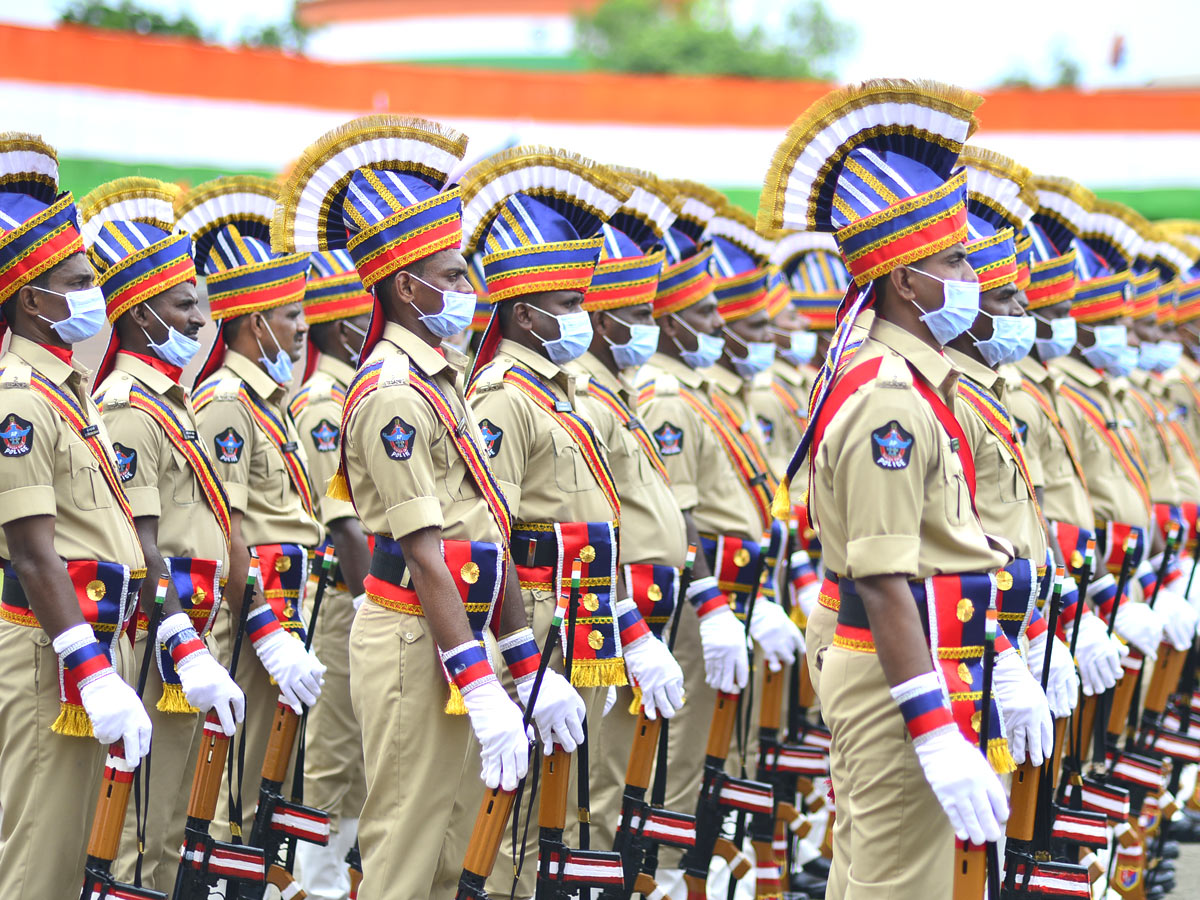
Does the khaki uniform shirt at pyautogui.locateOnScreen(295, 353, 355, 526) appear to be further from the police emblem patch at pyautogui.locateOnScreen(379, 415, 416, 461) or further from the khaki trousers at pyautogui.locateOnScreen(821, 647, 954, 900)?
the khaki trousers at pyautogui.locateOnScreen(821, 647, 954, 900)

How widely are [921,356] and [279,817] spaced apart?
319cm

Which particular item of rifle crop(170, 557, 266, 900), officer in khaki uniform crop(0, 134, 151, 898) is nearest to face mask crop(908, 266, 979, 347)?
officer in khaki uniform crop(0, 134, 151, 898)

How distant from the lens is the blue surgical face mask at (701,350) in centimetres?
708

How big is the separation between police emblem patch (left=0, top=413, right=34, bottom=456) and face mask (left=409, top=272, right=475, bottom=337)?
126cm

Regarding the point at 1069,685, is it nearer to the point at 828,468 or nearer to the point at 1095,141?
the point at 828,468

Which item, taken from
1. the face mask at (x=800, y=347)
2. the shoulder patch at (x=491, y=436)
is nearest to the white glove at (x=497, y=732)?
the shoulder patch at (x=491, y=436)

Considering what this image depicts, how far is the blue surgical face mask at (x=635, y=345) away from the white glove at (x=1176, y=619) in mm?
3217

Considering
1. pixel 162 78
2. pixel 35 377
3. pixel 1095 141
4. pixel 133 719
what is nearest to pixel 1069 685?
pixel 133 719

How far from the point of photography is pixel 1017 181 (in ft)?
20.0

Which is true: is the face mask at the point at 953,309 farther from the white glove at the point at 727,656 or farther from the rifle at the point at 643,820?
the white glove at the point at 727,656

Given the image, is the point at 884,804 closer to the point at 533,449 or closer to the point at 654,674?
the point at 654,674

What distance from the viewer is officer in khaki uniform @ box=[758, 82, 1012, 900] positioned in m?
3.57

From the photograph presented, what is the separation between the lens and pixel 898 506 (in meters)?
3.59

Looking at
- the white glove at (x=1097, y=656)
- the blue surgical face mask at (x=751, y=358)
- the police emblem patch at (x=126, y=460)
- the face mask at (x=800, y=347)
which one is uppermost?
the face mask at (x=800, y=347)
